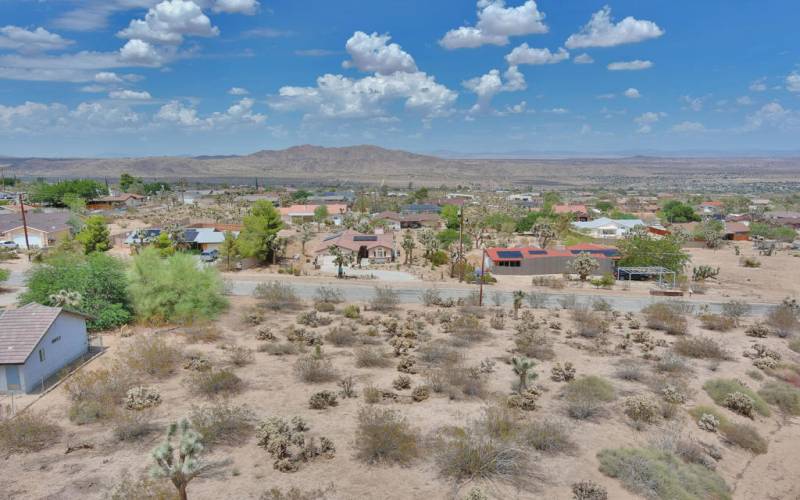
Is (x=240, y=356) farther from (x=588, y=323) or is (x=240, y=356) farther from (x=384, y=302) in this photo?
(x=588, y=323)

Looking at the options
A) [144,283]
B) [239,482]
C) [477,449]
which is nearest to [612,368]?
[477,449]

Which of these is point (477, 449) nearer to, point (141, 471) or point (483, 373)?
point (483, 373)

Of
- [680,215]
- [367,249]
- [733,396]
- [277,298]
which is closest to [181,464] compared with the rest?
[733,396]

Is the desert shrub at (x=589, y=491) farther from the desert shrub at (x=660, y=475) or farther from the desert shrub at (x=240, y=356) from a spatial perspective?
the desert shrub at (x=240, y=356)

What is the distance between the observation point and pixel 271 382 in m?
25.5

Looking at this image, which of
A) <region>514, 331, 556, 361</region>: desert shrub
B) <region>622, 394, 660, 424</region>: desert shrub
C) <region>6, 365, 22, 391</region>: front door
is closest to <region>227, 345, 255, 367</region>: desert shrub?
<region>6, 365, 22, 391</region>: front door

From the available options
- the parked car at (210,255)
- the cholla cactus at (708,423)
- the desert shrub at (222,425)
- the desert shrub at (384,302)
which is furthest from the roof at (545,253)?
the desert shrub at (222,425)

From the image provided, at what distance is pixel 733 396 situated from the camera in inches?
955

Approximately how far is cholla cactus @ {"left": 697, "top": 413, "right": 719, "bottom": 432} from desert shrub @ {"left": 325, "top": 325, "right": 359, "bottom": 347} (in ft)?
59.7

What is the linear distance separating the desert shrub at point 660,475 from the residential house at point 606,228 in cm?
7205

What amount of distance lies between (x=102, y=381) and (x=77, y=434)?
14.3 ft

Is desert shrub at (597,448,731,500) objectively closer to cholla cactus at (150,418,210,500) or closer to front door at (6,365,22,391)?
cholla cactus at (150,418,210,500)

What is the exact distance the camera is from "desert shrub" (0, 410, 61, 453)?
1862cm

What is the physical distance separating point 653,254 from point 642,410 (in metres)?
40.2
